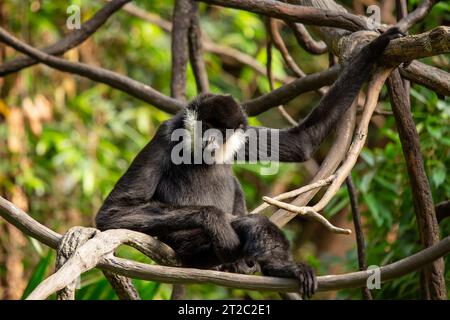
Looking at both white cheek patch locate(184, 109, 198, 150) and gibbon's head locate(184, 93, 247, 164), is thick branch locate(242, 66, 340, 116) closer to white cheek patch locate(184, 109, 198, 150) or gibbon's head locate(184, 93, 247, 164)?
gibbon's head locate(184, 93, 247, 164)

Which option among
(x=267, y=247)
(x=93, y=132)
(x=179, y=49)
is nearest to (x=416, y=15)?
(x=267, y=247)

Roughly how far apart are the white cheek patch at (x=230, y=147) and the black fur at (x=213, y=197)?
0.07 metres

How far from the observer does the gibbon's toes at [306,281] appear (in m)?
3.65

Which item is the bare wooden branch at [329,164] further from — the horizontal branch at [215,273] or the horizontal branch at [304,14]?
the horizontal branch at [304,14]

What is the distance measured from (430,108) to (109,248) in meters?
3.59

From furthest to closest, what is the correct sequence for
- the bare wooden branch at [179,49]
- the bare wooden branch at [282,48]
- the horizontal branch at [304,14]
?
the bare wooden branch at [282,48]
the bare wooden branch at [179,49]
the horizontal branch at [304,14]

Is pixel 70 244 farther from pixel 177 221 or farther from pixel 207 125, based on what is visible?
pixel 207 125

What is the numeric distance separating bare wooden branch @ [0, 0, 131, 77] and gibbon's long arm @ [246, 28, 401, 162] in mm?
2092

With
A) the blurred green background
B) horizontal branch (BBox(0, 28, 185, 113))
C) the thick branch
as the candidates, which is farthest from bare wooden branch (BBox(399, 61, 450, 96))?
horizontal branch (BBox(0, 28, 185, 113))

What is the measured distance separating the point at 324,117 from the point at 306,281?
135 centimetres

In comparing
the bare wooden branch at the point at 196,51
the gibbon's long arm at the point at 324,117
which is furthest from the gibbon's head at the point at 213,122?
the bare wooden branch at the point at 196,51

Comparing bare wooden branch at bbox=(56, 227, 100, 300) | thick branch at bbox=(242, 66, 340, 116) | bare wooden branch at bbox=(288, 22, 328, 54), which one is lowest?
bare wooden branch at bbox=(56, 227, 100, 300)

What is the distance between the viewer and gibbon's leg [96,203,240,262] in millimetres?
4156

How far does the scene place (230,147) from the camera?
15.6ft
